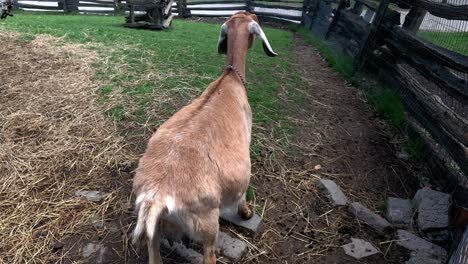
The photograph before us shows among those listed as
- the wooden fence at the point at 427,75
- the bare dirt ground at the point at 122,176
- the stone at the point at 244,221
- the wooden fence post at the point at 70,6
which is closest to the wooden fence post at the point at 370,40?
the wooden fence at the point at 427,75

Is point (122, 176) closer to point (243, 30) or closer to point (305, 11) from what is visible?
point (243, 30)

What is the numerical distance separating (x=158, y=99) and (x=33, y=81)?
2.24 metres

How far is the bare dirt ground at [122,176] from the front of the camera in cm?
283

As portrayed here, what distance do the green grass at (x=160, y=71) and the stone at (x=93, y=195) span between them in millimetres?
1112

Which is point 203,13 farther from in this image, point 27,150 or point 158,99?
point 27,150

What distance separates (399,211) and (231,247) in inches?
70.0

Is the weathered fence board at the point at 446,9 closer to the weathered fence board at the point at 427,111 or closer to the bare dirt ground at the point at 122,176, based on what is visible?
the weathered fence board at the point at 427,111

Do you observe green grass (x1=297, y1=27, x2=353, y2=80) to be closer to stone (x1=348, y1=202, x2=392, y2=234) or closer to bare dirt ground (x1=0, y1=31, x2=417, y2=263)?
bare dirt ground (x1=0, y1=31, x2=417, y2=263)

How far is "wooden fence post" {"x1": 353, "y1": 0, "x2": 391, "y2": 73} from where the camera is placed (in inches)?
237

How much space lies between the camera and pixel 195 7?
51.0ft

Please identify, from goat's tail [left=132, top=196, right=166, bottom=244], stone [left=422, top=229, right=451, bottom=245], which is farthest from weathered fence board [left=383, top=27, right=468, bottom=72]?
goat's tail [left=132, top=196, right=166, bottom=244]

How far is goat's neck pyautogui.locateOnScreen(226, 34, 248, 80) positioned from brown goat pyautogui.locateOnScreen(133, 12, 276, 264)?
684mm

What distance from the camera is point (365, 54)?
650cm

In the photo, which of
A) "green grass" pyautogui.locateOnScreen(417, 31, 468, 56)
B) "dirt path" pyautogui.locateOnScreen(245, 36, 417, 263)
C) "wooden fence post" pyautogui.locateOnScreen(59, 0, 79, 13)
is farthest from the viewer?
"wooden fence post" pyautogui.locateOnScreen(59, 0, 79, 13)
